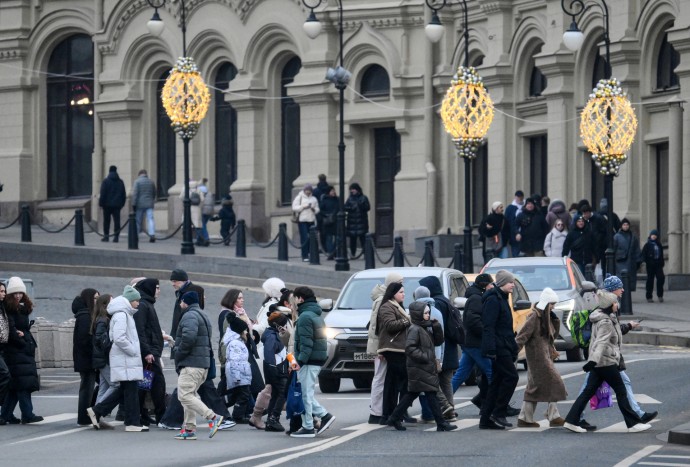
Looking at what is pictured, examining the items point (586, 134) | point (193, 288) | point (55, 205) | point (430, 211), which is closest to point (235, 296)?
point (193, 288)

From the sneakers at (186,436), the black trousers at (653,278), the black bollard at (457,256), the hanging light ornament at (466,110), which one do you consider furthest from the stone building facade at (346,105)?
the sneakers at (186,436)

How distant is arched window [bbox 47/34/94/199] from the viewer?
177ft

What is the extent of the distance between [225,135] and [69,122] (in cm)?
577

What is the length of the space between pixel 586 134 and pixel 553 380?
15.6 metres

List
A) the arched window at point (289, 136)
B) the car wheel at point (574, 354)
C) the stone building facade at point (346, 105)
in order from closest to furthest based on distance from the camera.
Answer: the car wheel at point (574, 354), the stone building facade at point (346, 105), the arched window at point (289, 136)

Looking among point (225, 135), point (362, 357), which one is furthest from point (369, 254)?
point (362, 357)

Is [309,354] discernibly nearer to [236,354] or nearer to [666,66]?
[236,354]

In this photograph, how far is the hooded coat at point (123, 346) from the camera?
767 inches

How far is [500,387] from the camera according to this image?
62.1 ft

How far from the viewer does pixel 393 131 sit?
154ft

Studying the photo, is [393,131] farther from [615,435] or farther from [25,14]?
[615,435]

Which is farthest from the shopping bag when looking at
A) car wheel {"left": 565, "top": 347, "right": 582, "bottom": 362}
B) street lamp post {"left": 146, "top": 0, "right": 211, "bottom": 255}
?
street lamp post {"left": 146, "top": 0, "right": 211, "bottom": 255}

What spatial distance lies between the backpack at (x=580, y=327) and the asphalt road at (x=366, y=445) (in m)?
2.78

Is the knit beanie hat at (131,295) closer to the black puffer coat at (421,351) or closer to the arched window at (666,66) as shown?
the black puffer coat at (421,351)
